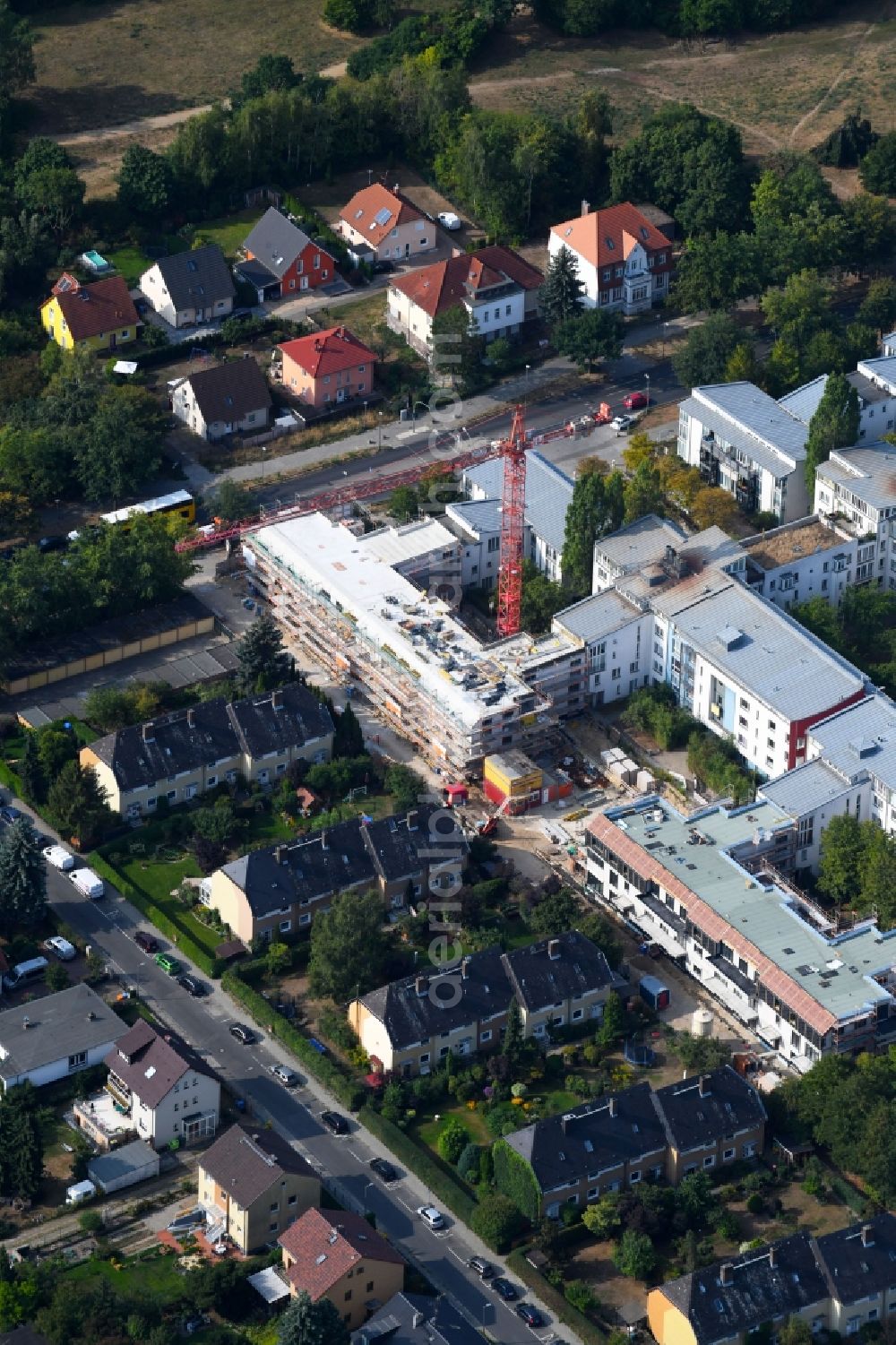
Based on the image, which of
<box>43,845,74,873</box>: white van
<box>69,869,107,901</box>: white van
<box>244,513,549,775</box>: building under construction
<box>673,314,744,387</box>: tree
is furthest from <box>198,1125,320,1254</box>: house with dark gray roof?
<box>673,314,744,387</box>: tree

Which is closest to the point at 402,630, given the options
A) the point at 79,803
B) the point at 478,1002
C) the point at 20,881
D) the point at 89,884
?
the point at 79,803

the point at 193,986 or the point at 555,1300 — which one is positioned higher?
the point at 193,986

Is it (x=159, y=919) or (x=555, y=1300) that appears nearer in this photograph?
(x=555, y=1300)

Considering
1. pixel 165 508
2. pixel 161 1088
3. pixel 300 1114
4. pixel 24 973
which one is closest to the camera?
pixel 161 1088

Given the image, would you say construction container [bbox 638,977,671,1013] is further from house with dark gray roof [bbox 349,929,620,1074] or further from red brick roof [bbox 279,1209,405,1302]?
red brick roof [bbox 279,1209,405,1302]

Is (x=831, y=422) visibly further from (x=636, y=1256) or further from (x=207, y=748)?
(x=636, y=1256)

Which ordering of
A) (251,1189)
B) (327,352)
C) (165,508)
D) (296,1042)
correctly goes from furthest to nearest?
(327,352)
(165,508)
(296,1042)
(251,1189)
